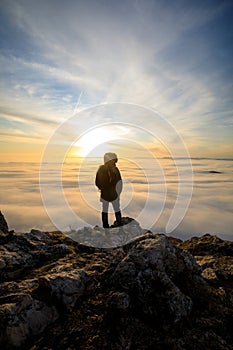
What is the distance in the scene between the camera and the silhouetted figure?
40.7 ft

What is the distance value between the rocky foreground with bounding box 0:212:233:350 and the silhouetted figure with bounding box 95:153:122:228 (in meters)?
5.12

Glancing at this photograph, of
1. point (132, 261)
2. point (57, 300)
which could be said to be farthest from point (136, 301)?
point (57, 300)

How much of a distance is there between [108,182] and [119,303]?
7.62 m

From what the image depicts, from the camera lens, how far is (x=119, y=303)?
5.41 metres

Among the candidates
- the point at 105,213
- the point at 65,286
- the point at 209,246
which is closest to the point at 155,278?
the point at 65,286

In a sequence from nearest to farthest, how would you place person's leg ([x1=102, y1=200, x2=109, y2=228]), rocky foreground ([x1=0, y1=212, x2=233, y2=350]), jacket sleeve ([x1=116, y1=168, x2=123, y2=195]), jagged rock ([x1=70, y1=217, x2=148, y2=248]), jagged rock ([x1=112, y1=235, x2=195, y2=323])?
rocky foreground ([x1=0, y1=212, x2=233, y2=350]) < jagged rock ([x1=112, y1=235, x2=195, y2=323]) < jagged rock ([x1=70, y1=217, x2=148, y2=248]) < person's leg ([x1=102, y1=200, x2=109, y2=228]) < jacket sleeve ([x1=116, y1=168, x2=123, y2=195])

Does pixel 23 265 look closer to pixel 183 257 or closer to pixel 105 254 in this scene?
pixel 105 254

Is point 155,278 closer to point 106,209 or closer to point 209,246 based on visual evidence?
point 209,246

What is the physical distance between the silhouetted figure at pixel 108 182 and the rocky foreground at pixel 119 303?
5.12 meters

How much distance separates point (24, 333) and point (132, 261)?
3.01 m

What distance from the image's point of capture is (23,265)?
7.36 m

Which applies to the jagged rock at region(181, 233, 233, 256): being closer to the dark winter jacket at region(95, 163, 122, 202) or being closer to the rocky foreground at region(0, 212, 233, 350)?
the rocky foreground at region(0, 212, 233, 350)

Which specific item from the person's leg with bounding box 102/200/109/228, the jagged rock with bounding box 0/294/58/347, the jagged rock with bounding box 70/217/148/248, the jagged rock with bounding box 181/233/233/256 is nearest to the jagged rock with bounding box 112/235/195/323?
the jagged rock with bounding box 0/294/58/347

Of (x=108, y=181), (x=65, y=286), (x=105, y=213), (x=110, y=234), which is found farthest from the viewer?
(x=105, y=213)
